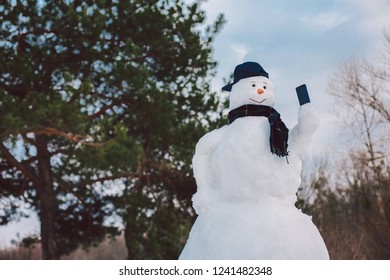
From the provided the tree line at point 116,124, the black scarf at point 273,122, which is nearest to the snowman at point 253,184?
the black scarf at point 273,122

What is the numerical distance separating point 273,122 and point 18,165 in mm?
6202

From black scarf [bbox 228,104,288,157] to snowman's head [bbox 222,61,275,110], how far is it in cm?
5

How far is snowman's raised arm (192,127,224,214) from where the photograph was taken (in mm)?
3271

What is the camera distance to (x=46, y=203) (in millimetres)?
8281

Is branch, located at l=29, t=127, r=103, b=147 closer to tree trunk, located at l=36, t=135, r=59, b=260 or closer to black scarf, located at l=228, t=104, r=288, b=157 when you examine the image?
tree trunk, located at l=36, t=135, r=59, b=260

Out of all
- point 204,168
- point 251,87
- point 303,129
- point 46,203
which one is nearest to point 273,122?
point 303,129

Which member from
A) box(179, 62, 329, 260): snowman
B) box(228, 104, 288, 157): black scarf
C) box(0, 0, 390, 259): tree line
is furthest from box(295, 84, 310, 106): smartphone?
box(0, 0, 390, 259): tree line

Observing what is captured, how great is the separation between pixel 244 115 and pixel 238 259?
0.98m

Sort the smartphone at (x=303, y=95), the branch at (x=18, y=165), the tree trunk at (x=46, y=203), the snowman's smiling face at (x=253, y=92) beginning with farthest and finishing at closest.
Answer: the tree trunk at (x=46, y=203)
the branch at (x=18, y=165)
the snowman's smiling face at (x=253, y=92)
the smartphone at (x=303, y=95)

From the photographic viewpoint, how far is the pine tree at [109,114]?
24.1 ft

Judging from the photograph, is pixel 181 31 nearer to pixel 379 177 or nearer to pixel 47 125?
pixel 47 125

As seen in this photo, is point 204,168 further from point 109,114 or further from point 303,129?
point 109,114

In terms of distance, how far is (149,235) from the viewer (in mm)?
8055

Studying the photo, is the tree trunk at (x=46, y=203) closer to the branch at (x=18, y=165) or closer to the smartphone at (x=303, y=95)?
the branch at (x=18, y=165)
